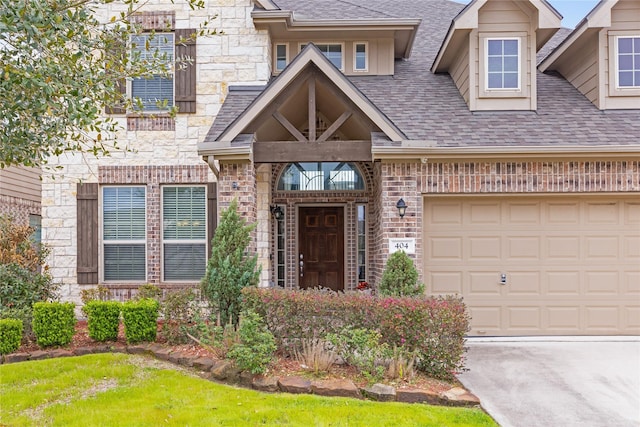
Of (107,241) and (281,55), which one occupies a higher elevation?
(281,55)

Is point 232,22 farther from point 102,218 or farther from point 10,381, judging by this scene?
point 10,381

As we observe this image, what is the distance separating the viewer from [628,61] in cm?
874

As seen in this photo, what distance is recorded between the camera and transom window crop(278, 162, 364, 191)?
10.1 metres

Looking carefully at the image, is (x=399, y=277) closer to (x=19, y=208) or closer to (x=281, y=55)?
(x=281, y=55)

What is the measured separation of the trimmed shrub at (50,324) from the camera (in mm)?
6887

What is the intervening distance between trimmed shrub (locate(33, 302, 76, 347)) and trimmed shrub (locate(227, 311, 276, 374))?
114 inches

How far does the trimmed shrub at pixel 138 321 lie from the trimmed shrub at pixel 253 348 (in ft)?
6.03

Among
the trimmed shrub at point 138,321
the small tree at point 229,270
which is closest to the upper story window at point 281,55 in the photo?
the small tree at point 229,270

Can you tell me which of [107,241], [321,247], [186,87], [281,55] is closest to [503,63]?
[281,55]

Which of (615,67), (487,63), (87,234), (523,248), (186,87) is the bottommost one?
(523,248)

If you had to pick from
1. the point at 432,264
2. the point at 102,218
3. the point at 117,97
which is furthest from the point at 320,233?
the point at 117,97

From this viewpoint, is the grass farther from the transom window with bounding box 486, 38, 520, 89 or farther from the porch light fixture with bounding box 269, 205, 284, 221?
the transom window with bounding box 486, 38, 520, 89

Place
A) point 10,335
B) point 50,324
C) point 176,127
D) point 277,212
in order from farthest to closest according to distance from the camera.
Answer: point 277,212 < point 176,127 < point 50,324 < point 10,335

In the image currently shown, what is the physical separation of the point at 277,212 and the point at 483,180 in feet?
14.0
